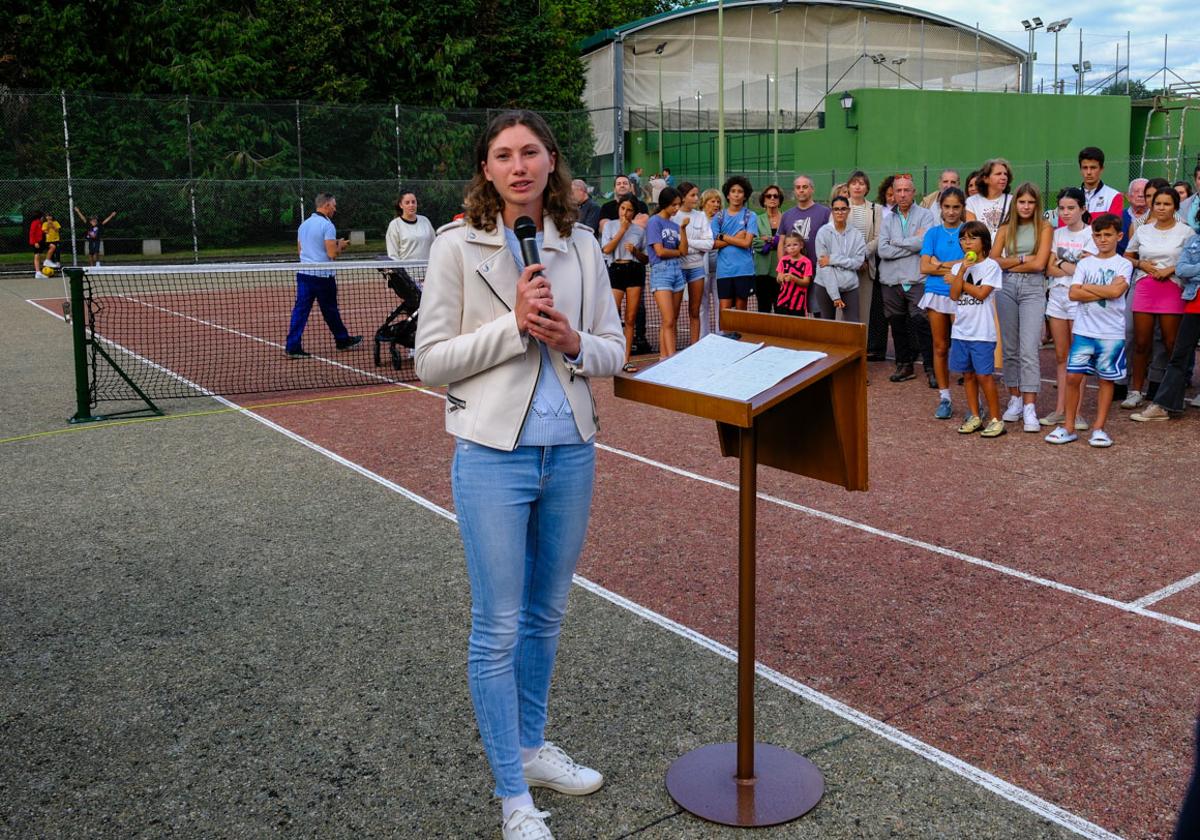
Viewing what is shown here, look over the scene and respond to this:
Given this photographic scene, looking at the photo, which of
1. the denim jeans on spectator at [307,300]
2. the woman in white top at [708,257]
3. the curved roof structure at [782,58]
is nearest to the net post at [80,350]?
the denim jeans on spectator at [307,300]

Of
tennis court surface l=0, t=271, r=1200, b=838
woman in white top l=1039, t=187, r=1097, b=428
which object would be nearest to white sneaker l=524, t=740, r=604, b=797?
Result: tennis court surface l=0, t=271, r=1200, b=838

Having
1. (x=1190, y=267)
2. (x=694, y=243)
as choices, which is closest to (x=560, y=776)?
(x=1190, y=267)

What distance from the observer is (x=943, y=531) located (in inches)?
265

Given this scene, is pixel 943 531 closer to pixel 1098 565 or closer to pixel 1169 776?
pixel 1098 565

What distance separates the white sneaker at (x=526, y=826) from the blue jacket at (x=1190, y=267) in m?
7.95

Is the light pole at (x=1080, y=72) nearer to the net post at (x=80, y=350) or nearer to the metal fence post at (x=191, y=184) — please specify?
the metal fence post at (x=191, y=184)

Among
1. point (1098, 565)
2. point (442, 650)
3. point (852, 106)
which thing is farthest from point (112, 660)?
point (852, 106)

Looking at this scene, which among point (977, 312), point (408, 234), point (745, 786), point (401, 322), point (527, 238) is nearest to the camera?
point (527, 238)

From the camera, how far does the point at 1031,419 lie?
30.6 ft

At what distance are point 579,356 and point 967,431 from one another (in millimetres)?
6685

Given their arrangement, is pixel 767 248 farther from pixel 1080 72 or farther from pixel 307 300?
pixel 1080 72

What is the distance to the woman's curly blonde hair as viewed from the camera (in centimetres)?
341

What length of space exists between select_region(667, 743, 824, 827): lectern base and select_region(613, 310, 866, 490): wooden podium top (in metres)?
1.02

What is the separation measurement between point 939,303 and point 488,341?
23.8 feet
